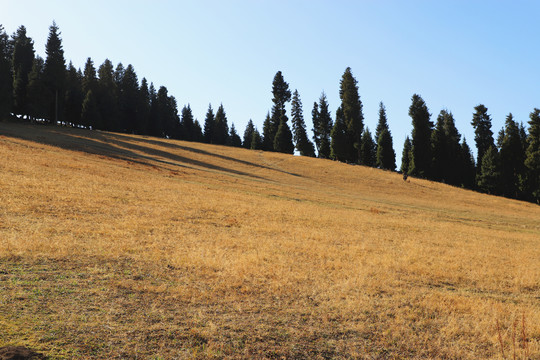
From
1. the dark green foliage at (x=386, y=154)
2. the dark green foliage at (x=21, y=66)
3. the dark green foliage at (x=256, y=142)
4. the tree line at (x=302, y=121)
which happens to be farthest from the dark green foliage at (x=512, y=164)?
the dark green foliage at (x=21, y=66)

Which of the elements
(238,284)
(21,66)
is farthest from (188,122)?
(238,284)

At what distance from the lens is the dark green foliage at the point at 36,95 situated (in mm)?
74438

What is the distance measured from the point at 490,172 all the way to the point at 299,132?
46.6 meters

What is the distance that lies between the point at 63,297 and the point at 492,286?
11.9 m

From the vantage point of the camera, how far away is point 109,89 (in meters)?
95.6

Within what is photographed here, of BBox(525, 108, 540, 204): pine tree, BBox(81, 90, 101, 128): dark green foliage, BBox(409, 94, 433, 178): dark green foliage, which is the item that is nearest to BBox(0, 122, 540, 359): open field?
BBox(525, 108, 540, 204): pine tree

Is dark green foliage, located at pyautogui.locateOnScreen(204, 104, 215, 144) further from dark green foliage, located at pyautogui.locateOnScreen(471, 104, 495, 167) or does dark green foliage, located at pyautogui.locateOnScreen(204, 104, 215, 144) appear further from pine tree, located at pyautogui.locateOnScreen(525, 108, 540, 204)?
pine tree, located at pyautogui.locateOnScreen(525, 108, 540, 204)

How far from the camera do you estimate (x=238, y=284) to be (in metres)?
8.62

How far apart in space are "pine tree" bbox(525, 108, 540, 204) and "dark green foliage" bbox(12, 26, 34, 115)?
339 ft

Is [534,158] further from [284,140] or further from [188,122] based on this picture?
[188,122]

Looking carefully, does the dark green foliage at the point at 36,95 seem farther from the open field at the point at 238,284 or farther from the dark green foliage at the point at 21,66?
the open field at the point at 238,284

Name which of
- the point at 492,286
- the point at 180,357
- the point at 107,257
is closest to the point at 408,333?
the point at 180,357

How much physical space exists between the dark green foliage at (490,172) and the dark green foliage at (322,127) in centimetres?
3641

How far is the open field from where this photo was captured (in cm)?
581
